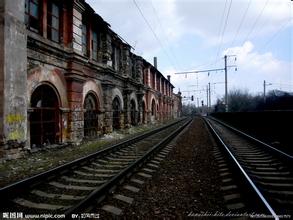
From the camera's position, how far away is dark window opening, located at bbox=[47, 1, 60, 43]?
1167cm

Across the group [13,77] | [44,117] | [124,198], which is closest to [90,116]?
[44,117]

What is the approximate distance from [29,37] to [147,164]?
589 cm

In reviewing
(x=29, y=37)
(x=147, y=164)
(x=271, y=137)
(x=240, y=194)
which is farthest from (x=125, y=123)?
(x=240, y=194)

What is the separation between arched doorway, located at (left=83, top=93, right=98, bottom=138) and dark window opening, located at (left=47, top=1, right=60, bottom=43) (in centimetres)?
362

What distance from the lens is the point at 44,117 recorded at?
1112 centimetres

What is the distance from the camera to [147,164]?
7.64 m

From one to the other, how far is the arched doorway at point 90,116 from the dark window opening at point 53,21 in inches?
143

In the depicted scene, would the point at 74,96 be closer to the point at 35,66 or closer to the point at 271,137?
the point at 35,66

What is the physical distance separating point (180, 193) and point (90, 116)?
421 inches

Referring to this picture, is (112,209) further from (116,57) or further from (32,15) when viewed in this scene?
(116,57)

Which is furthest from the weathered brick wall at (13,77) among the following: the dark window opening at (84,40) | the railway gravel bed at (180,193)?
the dark window opening at (84,40)

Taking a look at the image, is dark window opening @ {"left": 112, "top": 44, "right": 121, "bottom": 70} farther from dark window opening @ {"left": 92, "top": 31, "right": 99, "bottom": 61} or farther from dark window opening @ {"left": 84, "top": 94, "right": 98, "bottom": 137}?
dark window opening @ {"left": 84, "top": 94, "right": 98, "bottom": 137}

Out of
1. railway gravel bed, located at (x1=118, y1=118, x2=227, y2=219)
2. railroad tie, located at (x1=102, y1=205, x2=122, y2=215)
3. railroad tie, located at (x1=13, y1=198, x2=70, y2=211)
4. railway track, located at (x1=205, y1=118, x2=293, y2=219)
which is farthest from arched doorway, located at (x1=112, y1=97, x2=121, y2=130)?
railroad tie, located at (x1=102, y1=205, x2=122, y2=215)

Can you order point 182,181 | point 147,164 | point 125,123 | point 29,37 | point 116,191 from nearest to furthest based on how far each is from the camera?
point 116,191 → point 182,181 → point 147,164 → point 29,37 → point 125,123
